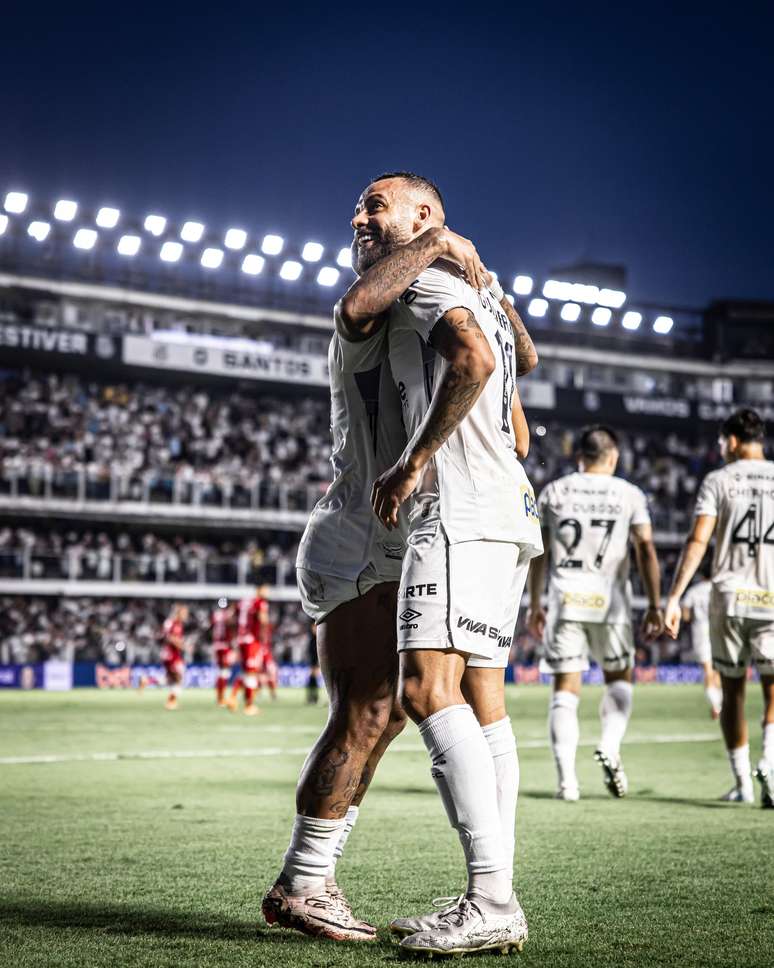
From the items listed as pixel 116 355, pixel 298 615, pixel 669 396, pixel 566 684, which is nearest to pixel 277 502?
pixel 298 615

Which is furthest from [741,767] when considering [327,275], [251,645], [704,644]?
[327,275]

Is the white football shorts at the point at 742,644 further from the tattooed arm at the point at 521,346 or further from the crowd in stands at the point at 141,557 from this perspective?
the crowd in stands at the point at 141,557

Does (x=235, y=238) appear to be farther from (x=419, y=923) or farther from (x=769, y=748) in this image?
(x=419, y=923)

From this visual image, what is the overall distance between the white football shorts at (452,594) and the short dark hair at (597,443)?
5574mm

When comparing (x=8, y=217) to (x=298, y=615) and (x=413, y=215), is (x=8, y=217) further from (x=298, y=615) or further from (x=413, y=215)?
(x=413, y=215)

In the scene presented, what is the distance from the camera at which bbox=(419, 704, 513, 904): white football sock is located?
13.7 ft

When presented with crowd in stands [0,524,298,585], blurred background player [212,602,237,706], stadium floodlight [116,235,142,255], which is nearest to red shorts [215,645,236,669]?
blurred background player [212,602,237,706]

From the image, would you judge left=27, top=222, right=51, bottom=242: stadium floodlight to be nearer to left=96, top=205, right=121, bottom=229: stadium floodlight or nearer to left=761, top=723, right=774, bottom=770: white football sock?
left=96, top=205, right=121, bottom=229: stadium floodlight

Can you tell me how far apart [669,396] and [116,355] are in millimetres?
24800

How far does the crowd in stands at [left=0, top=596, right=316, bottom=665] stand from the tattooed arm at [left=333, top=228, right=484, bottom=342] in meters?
33.0

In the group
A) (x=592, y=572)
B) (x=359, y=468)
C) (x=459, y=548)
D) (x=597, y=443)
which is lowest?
(x=592, y=572)

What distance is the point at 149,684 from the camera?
122ft

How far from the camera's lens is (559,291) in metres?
57.6

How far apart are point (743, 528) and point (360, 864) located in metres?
4.12
